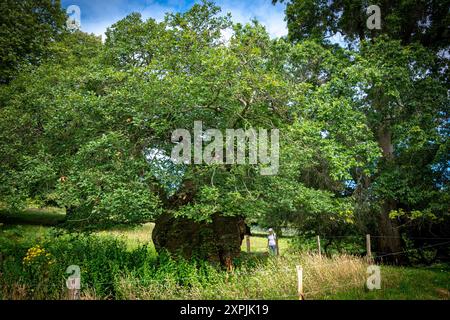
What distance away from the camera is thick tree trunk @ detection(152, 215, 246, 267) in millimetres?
12469

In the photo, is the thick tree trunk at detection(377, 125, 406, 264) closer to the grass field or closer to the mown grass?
the grass field

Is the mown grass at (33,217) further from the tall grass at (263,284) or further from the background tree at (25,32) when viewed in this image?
the tall grass at (263,284)

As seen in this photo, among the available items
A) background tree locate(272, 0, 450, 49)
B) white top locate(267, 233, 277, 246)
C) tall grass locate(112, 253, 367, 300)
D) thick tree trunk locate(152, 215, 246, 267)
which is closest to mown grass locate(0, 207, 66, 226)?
thick tree trunk locate(152, 215, 246, 267)

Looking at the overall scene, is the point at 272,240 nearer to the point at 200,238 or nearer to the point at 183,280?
the point at 200,238

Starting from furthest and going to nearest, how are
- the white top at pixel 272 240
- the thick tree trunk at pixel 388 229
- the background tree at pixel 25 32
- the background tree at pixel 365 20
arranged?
the background tree at pixel 25 32 < the white top at pixel 272 240 < the thick tree trunk at pixel 388 229 < the background tree at pixel 365 20

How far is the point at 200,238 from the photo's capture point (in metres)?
12.7

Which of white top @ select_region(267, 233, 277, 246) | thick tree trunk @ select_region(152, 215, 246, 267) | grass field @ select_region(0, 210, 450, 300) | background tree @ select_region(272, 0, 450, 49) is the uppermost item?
background tree @ select_region(272, 0, 450, 49)

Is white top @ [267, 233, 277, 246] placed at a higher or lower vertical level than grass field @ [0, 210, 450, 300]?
higher

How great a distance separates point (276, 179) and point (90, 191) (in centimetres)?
526

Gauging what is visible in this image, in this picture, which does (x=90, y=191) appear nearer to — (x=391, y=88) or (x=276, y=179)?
(x=276, y=179)

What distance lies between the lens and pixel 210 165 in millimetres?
9047

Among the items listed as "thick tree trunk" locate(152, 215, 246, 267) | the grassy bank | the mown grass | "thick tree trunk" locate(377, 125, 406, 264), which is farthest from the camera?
the mown grass

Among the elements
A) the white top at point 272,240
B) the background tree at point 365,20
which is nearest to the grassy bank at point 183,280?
the white top at point 272,240

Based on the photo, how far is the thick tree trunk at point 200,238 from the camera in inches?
491
